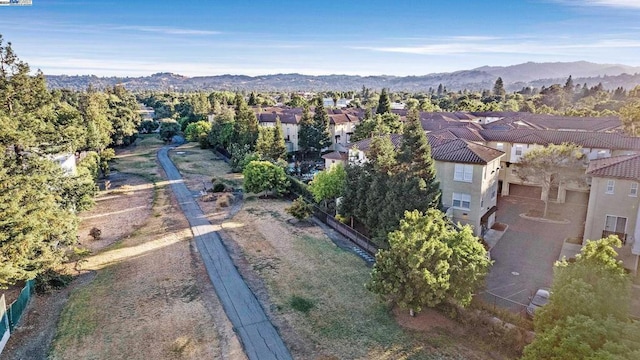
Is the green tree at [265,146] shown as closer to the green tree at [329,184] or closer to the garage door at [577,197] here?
the green tree at [329,184]

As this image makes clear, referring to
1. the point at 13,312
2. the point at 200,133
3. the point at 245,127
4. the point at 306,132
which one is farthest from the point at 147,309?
the point at 200,133

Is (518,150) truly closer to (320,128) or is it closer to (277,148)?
(277,148)

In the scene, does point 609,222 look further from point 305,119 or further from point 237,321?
point 305,119

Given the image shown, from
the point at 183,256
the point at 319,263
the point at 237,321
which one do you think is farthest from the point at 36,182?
the point at 319,263

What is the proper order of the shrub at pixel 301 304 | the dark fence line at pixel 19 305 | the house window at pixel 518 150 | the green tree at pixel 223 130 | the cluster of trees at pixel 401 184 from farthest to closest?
the green tree at pixel 223 130, the house window at pixel 518 150, the cluster of trees at pixel 401 184, the shrub at pixel 301 304, the dark fence line at pixel 19 305

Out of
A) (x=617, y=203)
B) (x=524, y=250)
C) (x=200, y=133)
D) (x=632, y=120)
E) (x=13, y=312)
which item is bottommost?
(x=13, y=312)

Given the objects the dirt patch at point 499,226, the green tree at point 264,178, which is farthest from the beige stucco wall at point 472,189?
the green tree at point 264,178
